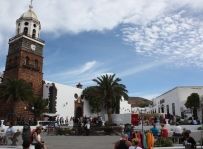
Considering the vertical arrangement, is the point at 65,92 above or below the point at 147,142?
above

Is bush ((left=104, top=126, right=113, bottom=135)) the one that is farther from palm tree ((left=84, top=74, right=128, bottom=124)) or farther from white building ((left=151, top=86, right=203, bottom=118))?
white building ((left=151, top=86, right=203, bottom=118))

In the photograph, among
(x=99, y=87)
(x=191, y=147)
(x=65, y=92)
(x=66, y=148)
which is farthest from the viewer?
(x=65, y=92)

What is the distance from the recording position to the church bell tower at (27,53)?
56.7 metres

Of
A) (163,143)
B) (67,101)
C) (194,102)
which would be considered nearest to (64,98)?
(67,101)

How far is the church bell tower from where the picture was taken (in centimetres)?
5669

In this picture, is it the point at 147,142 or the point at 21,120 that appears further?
the point at 21,120

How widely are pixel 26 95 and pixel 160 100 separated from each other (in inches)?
1668

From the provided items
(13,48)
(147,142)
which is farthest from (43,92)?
(147,142)

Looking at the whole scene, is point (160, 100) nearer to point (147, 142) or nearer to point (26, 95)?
point (26, 95)

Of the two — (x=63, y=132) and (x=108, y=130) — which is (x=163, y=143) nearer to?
(x=108, y=130)

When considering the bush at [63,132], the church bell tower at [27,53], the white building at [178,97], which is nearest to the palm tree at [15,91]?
the church bell tower at [27,53]

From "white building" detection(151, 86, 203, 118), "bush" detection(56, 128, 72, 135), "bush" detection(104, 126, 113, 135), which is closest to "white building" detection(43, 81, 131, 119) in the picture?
"white building" detection(151, 86, 203, 118)

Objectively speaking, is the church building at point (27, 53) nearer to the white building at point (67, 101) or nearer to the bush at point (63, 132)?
the white building at point (67, 101)

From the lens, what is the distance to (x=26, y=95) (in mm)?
48094
